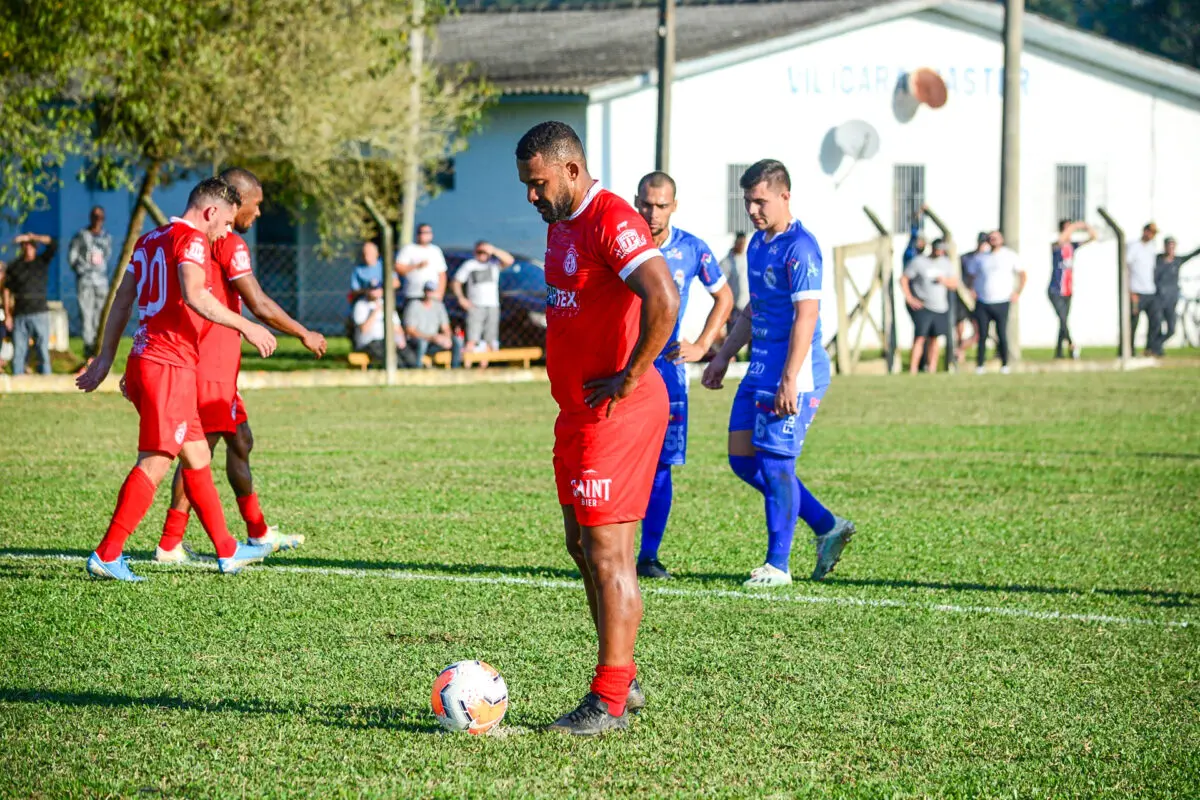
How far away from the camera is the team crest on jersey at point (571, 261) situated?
5.16 meters

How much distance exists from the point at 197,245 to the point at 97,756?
133 inches

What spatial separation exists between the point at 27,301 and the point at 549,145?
16.6 meters

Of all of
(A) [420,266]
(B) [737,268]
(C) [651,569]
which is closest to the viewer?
(C) [651,569]

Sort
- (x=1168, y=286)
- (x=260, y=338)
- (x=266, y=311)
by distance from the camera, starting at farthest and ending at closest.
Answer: (x=1168, y=286)
(x=266, y=311)
(x=260, y=338)

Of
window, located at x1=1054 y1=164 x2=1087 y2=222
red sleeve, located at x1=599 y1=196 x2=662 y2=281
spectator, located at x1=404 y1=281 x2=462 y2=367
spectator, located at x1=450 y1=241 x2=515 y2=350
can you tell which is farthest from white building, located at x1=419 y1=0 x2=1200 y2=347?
red sleeve, located at x1=599 y1=196 x2=662 y2=281

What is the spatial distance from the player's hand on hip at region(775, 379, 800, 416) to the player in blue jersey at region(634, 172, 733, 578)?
1.40 feet

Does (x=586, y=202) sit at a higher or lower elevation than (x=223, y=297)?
higher

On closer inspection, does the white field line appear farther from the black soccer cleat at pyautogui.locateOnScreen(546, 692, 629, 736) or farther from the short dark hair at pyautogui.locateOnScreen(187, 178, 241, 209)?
the black soccer cleat at pyautogui.locateOnScreen(546, 692, 629, 736)

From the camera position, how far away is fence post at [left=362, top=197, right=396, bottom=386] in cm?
1959

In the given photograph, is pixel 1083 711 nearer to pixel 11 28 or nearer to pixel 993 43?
pixel 11 28

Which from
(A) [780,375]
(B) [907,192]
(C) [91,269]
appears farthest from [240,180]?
(B) [907,192]

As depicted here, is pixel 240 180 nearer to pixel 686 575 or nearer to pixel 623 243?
pixel 686 575

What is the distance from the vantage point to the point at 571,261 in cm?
518

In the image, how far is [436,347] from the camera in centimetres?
2247
